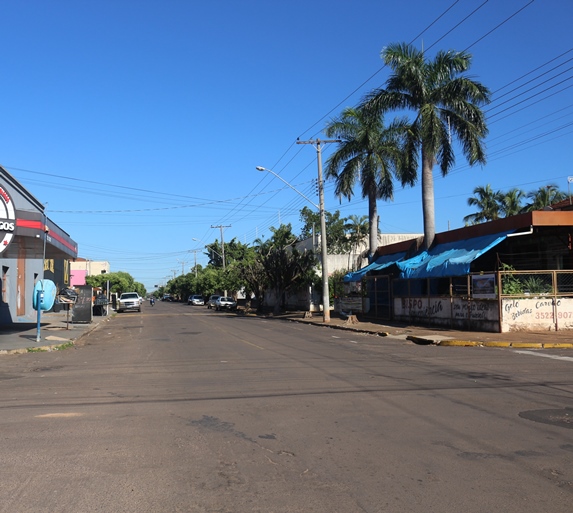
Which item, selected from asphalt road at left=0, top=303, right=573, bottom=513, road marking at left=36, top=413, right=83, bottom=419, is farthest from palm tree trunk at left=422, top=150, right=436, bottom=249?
road marking at left=36, top=413, right=83, bottom=419

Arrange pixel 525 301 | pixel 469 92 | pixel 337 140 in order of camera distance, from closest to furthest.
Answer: pixel 525 301
pixel 469 92
pixel 337 140

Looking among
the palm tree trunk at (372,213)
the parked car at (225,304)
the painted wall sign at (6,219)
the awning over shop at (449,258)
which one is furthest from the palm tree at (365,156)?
the parked car at (225,304)

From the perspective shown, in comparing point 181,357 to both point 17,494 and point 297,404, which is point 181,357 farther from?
point 17,494

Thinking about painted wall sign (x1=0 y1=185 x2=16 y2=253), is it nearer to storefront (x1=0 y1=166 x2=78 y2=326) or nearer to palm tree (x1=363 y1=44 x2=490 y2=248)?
storefront (x1=0 y1=166 x2=78 y2=326)

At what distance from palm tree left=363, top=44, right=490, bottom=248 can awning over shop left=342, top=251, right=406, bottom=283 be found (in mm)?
3160

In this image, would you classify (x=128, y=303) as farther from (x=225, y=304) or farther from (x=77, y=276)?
(x=77, y=276)

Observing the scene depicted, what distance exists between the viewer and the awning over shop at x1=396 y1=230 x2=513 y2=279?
23781 millimetres

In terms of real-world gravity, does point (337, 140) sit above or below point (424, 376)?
above

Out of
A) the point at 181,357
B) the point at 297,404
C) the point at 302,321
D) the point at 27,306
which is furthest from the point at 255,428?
the point at 27,306

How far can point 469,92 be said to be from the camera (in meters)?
28.4

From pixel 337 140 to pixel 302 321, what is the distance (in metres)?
11.4

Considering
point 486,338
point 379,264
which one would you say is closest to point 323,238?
point 379,264

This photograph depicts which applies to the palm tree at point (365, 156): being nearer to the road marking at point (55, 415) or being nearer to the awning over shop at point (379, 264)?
the awning over shop at point (379, 264)

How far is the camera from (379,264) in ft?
116
